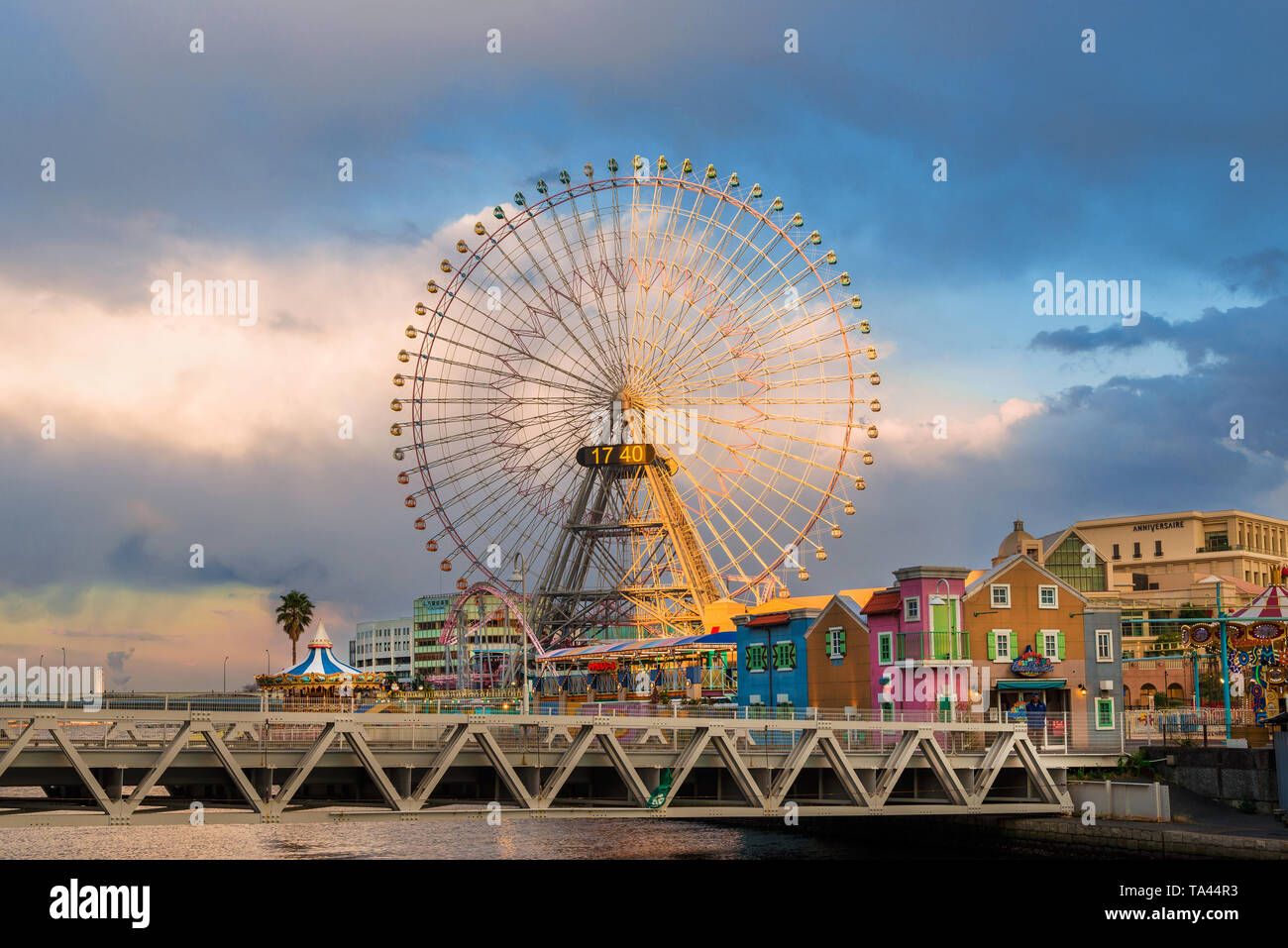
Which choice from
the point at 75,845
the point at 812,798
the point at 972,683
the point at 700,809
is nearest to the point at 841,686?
the point at 972,683

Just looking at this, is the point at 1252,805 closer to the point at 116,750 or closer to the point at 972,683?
the point at 972,683

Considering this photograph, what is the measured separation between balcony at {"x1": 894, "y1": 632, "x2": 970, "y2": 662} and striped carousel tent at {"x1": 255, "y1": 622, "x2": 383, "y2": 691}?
41319 mm

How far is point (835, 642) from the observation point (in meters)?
82.7

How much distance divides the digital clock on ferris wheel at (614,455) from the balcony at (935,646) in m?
42.9

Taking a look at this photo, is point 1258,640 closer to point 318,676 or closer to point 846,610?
point 846,610

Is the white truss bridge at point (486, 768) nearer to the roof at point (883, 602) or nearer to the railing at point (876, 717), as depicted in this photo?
the railing at point (876, 717)

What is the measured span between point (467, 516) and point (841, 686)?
39385 millimetres

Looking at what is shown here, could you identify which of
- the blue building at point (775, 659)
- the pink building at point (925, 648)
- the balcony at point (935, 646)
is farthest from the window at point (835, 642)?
the balcony at point (935, 646)

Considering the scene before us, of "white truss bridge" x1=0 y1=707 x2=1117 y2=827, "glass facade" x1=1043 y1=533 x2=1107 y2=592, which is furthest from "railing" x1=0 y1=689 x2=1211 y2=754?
"glass facade" x1=1043 y1=533 x2=1107 y2=592

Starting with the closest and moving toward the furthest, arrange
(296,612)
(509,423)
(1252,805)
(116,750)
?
(116,750)
(1252,805)
(509,423)
(296,612)

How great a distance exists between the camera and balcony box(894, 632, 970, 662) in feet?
248

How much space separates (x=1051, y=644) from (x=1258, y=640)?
11.6 meters

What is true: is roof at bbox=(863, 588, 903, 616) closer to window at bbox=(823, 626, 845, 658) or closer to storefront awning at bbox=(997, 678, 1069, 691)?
window at bbox=(823, 626, 845, 658)
